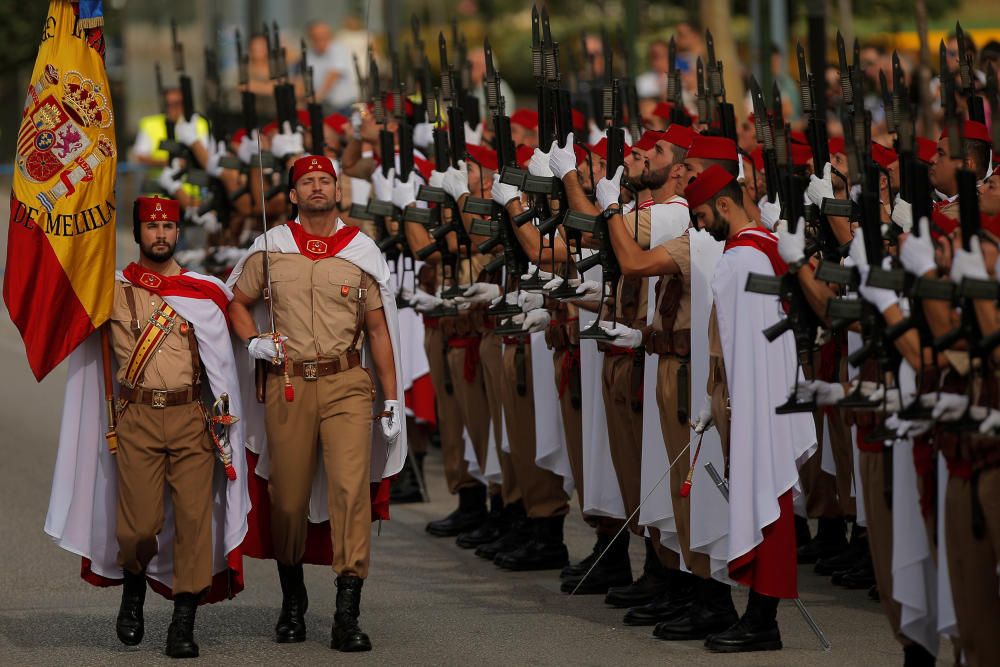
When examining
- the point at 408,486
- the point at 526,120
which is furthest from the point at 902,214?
the point at 408,486

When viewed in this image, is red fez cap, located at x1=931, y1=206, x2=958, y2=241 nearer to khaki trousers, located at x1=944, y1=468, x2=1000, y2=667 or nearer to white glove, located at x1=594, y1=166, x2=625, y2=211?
khaki trousers, located at x1=944, y1=468, x2=1000, y2=667

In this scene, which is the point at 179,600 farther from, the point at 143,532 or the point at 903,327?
the point at 903,327

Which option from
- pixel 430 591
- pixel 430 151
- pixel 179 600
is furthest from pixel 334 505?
pixel 430 151

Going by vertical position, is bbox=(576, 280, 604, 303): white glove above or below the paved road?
above

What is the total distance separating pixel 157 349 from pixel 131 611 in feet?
3.77

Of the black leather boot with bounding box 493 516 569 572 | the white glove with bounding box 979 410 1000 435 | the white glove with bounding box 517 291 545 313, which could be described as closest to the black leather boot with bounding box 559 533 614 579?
the black leather boot with bounding box 493 516 569 572

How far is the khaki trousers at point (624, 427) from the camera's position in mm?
8773

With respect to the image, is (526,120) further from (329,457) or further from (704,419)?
(704,419)

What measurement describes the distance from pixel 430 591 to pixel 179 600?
170 cm

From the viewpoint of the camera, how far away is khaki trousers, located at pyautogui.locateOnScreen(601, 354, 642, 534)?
8.77 meters

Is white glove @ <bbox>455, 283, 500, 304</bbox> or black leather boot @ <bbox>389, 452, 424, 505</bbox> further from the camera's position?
black leather boot @ <bbox>389, 452, 424, 505</bbox>

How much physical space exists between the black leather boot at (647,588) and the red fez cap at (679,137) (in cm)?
186

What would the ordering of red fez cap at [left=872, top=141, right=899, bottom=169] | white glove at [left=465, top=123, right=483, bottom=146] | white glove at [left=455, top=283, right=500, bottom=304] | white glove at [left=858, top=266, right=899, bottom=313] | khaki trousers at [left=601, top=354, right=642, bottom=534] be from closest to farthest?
1. white glove at [left=858, top=266, right=899, bottom=313]
2. khaki trousers at [left=601, top=354, right=642, bottom=534]
3. red fez cap at [left=872, top=141, right=899, bottom=169]
4. white glove at [left=455, top=283, right=500, bottom=304]
5. white glove at [left=465, top=123, right=483, bottom=146]

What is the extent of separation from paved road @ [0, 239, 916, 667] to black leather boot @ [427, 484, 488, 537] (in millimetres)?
154
